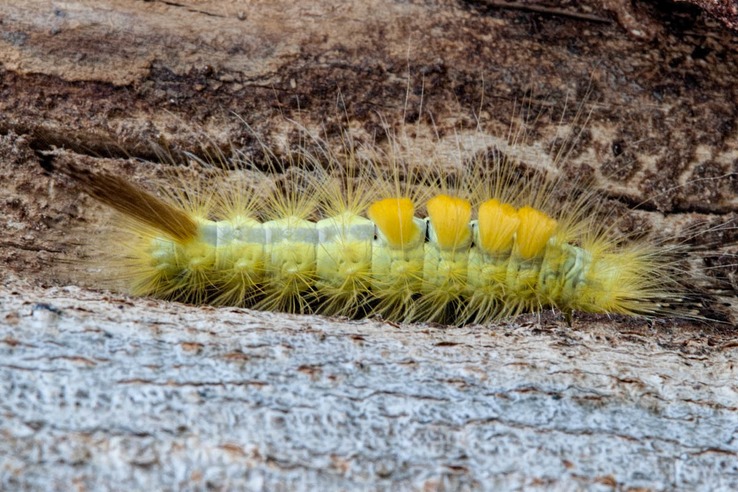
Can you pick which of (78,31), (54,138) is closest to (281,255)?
(54,138)

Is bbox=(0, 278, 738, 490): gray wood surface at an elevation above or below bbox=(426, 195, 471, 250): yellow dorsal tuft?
below

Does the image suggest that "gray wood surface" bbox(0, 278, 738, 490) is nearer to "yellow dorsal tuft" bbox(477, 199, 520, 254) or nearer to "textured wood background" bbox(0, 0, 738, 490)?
"textured wood background" bbox(0, 0, 738, 490)

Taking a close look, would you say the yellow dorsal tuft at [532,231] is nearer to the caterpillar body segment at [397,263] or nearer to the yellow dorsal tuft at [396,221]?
the caterpillar body segment at [397,263]

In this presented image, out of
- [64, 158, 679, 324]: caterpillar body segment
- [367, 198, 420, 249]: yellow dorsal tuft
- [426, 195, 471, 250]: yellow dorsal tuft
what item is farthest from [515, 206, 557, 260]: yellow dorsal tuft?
[367, 198, 420, 249]: yellow dorsal tuft

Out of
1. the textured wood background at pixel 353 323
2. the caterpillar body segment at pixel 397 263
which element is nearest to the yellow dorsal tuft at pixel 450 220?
the caterpillar body segment at pixel 397 263

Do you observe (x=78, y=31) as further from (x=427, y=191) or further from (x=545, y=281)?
(x=545, y=281)

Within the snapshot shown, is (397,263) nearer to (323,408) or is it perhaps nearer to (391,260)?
(391,260)
